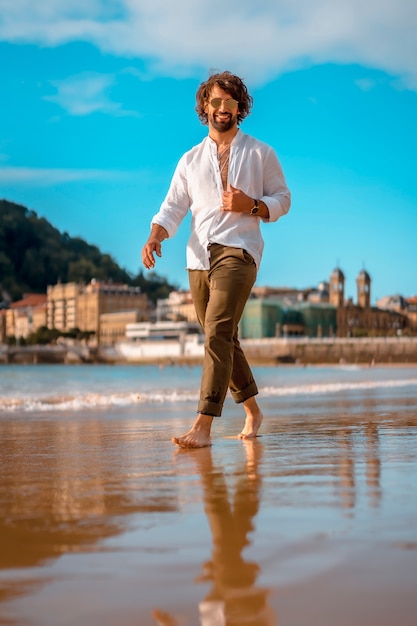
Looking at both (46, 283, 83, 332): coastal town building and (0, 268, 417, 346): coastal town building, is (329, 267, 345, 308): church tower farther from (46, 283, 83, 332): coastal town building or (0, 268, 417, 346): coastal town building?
(46, 283, 83, 332): coastal town building

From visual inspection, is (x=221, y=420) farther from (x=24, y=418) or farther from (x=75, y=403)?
(x=75, y=403)

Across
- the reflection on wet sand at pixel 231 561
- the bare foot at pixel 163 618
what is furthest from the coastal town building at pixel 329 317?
the bare foot at pixel 163 618

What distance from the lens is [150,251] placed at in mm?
3924

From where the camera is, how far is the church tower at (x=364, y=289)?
381ft

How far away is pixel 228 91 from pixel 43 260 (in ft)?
532

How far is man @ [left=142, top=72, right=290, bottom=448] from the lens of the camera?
3785mm

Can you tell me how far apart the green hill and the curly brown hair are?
493 feet

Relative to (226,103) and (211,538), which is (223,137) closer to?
(226,103)

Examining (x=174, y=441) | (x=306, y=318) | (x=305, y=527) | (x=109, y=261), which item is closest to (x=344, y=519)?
(x=305, y=527)

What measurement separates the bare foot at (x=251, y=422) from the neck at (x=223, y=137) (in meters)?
1.24

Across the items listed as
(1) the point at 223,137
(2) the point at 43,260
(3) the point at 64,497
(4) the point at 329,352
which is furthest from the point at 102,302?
(3) the point at 64,497

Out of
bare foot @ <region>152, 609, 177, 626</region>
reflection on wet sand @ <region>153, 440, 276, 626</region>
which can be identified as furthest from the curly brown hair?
bare foot @ <region>152, 609, 177, 626</region>

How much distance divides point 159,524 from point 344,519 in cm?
40

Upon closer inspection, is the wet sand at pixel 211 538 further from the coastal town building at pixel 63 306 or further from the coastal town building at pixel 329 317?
the coastal town building at pixel 63 306
